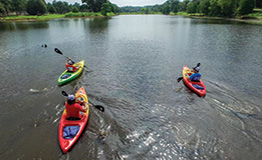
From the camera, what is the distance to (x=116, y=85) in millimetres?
13352

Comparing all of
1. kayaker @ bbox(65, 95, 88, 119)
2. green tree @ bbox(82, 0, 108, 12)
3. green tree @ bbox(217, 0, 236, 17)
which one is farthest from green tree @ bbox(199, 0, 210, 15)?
kayaker @ bbox(65, 95, 88, 119)

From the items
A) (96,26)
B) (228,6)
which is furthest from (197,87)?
(228,6)

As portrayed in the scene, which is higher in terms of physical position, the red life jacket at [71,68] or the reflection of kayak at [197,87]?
the red life jacket at [71,68]

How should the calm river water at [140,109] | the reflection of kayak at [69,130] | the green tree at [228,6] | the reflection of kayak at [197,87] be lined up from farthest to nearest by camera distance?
the green tree at [228,6] → the reflection of kayak at [197,87] → the calm river water at [140,109] → the reflection of kayak at [69,130]

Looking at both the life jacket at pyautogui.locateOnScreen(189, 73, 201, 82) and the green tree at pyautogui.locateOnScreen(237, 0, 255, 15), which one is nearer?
the life jacket at pyautogui.locateOnScreen(189, 73, 201, 82)

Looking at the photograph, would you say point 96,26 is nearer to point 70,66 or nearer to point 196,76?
point 70,66

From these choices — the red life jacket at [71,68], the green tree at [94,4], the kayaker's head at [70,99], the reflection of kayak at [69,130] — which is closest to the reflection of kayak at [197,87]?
the reflection of kayak at [69,130]

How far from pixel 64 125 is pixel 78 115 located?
83 cm

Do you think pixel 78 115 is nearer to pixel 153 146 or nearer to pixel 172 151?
pixel 153 146

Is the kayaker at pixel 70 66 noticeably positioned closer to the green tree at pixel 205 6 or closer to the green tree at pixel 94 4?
the green tree at pixel 205 6

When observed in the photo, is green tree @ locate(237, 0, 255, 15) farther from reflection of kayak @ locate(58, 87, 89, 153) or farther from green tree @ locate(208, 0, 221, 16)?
reflection of kayak @ locate(58, 87, 89, 153)

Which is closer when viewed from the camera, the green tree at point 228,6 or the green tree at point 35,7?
the green tree at point 228,6

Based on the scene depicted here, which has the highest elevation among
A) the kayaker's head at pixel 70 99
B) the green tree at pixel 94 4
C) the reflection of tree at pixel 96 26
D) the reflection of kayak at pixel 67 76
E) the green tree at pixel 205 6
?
the green tree at pixel 94 4

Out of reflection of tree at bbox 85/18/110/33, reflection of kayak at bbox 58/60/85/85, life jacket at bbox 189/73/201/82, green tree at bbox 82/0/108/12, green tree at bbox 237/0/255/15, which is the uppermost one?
green tree at bbox 82/0/108/12
